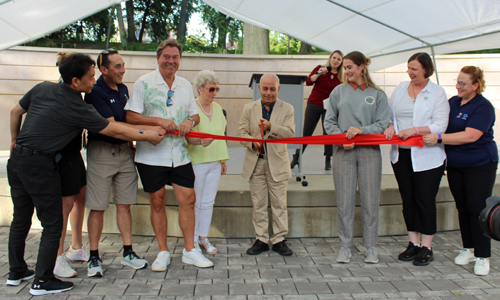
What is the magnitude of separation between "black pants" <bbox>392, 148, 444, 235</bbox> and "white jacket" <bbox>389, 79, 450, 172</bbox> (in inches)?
3.0

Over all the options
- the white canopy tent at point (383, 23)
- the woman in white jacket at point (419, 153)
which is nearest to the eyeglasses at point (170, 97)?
the woman in white jacket at point (419, 153)

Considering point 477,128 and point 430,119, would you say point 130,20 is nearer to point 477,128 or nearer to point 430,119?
point 430,119

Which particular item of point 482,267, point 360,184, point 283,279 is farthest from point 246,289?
point 482,267

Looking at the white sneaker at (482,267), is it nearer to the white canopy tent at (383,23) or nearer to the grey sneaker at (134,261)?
the white canopy tent at (383,23)

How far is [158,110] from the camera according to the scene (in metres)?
3.60

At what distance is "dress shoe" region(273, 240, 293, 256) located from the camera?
4.01 meters

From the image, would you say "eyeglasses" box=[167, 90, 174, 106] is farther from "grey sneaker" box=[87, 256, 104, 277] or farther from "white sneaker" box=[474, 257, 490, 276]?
"white sneaker" box=[474, 257, 490, 276]

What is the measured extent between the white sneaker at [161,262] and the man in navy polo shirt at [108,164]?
131 mm

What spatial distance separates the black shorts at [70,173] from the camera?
3342 millimetres

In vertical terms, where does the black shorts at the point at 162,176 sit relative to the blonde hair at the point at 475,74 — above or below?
below

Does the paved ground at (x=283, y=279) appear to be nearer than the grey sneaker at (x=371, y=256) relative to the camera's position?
Yes

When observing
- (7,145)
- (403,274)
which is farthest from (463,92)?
(7,145)

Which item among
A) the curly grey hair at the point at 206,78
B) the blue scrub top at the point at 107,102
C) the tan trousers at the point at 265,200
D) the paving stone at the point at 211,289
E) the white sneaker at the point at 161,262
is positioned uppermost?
the curly grey hair at the point at 206,78

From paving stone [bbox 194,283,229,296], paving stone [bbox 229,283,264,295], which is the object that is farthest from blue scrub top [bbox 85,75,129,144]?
paving stone [bbox 229,283,264,295]
